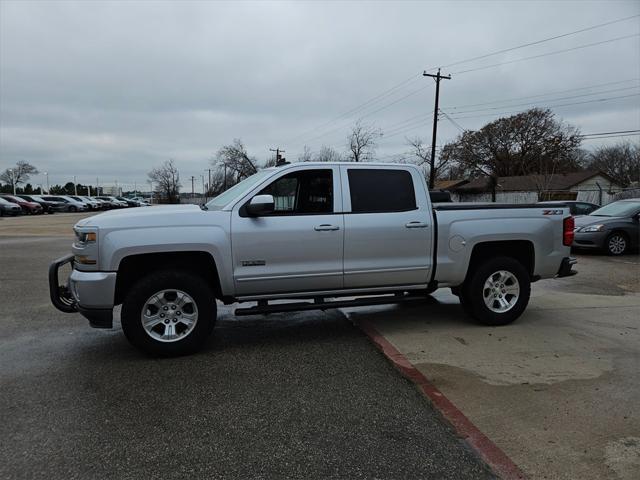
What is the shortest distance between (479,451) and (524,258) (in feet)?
12.0

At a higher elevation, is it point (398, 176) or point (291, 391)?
point (398, 176)

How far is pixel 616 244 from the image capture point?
12656 mm

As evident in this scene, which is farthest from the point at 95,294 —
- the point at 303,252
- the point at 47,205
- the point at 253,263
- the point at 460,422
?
the point at 47,205

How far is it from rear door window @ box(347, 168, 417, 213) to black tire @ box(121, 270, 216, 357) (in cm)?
187

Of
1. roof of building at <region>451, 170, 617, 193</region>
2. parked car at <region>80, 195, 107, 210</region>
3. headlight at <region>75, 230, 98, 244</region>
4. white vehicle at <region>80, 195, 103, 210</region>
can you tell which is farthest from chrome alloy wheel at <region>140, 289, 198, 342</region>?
roof of building at <region>451, 170, 617, 193</region>

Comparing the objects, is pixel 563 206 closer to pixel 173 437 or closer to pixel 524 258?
pixel 524 258

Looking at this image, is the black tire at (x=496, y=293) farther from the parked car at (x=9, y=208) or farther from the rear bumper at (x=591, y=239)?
the parked car at (x=9, y=208)

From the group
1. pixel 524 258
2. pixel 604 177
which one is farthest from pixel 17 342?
pixel 604 177

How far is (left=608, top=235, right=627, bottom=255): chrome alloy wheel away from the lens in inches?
498

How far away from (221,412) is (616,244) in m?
12.3

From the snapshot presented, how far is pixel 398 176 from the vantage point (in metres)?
5.79

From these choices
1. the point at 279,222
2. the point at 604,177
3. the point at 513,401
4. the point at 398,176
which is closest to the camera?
the point at 513,401

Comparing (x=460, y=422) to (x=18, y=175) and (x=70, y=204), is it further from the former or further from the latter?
(x=18, y=175)

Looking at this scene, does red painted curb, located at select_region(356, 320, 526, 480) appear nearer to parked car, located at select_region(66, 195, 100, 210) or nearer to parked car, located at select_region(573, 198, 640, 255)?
parked car, located at select_region(573, 198, 640, 255)
